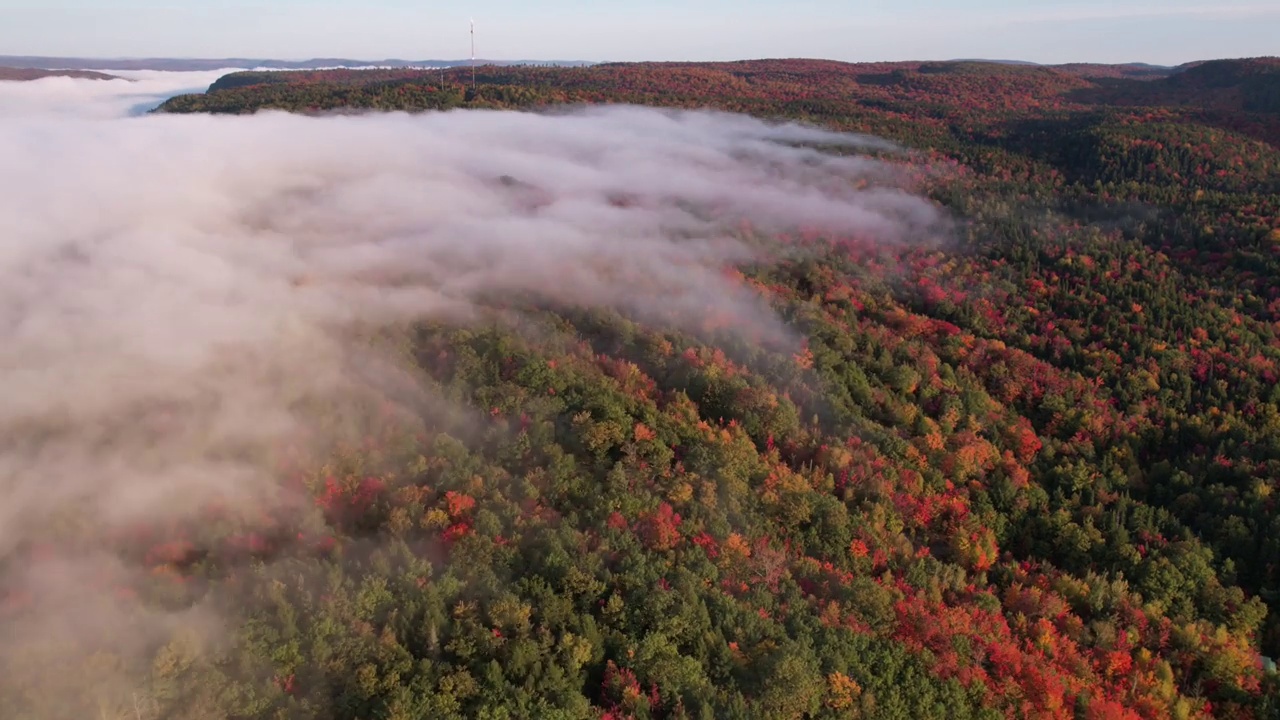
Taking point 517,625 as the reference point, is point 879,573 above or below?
below

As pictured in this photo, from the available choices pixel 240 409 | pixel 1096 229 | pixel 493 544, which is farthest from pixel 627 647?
pixel 1096 229

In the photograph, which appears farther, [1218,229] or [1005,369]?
[1218,229]

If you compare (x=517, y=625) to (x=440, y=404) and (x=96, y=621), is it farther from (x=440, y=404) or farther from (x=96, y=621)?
(x=440, y=404)

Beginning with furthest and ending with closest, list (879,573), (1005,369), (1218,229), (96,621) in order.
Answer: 1. (1218,229)
2. (1005,369)
3. (879,573)
4. (96,621)

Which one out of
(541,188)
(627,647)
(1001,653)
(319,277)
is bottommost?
(1001,653)

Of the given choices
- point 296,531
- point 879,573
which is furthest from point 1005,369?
point 296,531

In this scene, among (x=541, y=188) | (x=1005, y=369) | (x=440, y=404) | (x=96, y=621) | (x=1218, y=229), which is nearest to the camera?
(x=96, y=621)

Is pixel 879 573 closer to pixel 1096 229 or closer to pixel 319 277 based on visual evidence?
pixel 319 277
